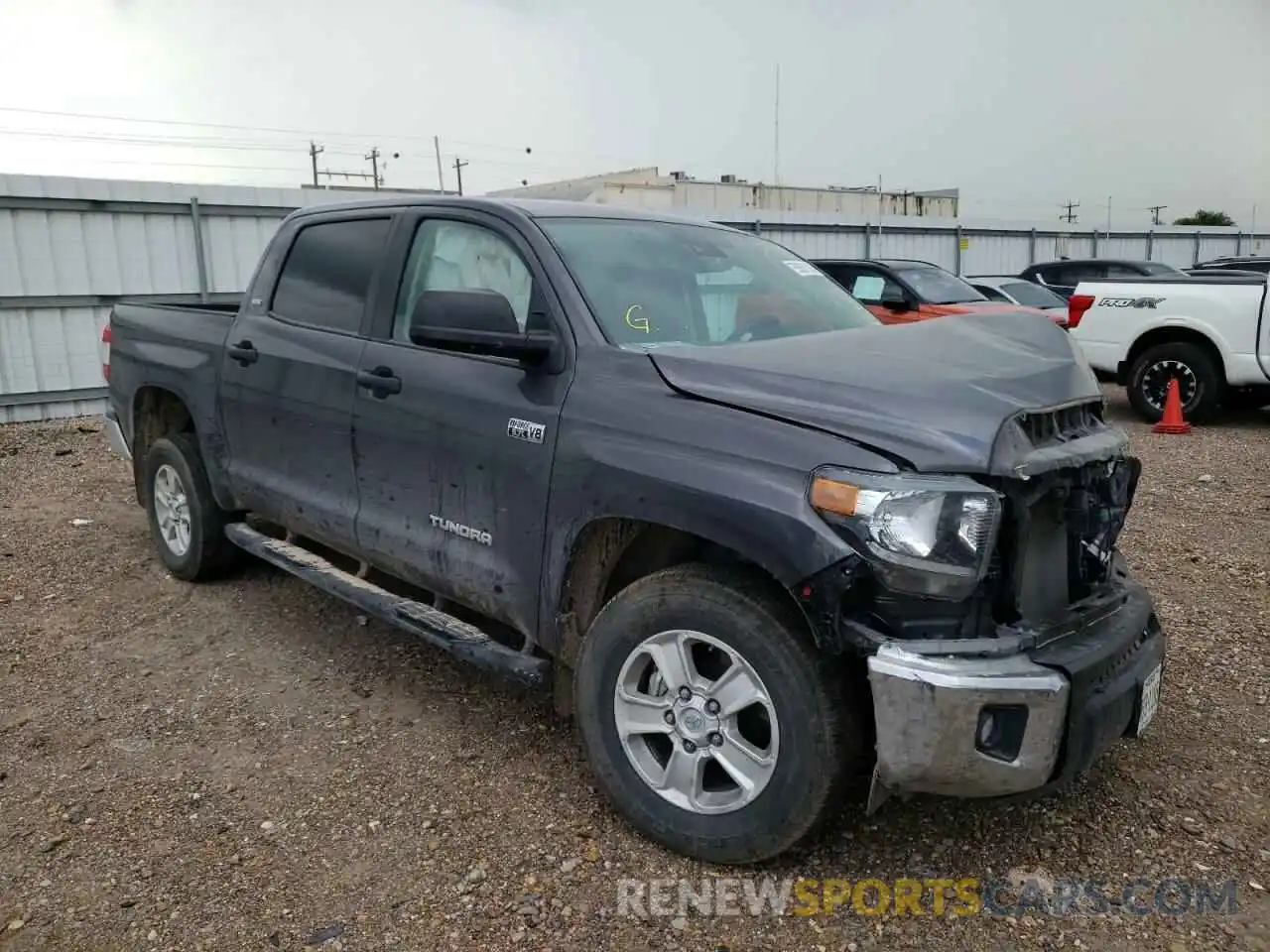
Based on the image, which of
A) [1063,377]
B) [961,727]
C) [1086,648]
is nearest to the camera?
[961,727]

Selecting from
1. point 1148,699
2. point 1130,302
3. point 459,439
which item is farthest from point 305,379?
point 1130,302

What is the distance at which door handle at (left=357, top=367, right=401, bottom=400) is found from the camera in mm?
3525

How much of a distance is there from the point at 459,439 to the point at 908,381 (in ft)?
4.80

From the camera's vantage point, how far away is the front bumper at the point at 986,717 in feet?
7.47

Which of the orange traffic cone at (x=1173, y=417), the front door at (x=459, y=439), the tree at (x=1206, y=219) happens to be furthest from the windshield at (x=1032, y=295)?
the tree at (x=1206, y=219)

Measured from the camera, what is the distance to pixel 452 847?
2.88m

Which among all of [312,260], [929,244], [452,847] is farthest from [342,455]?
[929,244]

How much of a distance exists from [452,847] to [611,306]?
174 cm

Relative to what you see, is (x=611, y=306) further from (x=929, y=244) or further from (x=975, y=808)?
(x=929, y=244)

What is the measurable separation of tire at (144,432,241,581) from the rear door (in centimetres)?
43

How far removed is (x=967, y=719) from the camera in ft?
7.47

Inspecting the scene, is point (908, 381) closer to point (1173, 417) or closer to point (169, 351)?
point (169, 351)

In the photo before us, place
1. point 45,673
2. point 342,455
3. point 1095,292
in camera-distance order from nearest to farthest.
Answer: point 342,455 < point 45,673 < point 1095,292

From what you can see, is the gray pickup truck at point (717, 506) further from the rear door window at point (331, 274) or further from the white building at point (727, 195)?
the white building at point (727, 195)
